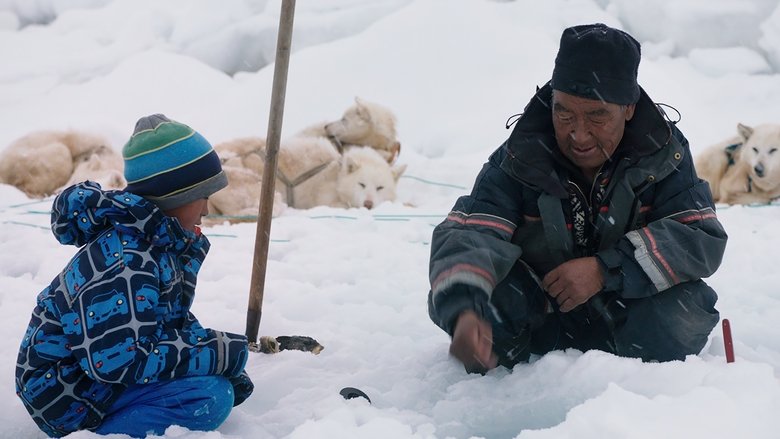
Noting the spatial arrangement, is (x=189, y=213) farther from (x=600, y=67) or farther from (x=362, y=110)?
(x=362, y=110)

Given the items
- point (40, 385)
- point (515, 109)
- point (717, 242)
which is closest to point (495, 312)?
point (717, 242)

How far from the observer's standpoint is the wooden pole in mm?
2547

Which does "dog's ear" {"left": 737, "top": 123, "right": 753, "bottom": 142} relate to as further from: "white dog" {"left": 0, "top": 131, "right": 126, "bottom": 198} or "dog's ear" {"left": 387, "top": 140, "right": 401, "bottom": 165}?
"white dog" {"left": 0, "top": 131, "right": 126, "bottom": 198}

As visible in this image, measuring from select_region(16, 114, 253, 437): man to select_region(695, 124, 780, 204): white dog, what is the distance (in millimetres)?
5338

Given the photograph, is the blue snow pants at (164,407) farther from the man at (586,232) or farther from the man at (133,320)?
the man at (586,232)

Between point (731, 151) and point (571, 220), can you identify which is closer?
point (571, 220)

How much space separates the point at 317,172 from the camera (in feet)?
22.9

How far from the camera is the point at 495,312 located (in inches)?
88.3

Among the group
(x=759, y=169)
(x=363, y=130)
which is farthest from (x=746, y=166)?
(x=363, y=130)

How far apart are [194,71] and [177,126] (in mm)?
8936

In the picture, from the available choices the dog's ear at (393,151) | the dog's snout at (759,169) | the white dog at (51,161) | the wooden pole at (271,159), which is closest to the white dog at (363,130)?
the dog's ear at (393,151)

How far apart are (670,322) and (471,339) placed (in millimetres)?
640

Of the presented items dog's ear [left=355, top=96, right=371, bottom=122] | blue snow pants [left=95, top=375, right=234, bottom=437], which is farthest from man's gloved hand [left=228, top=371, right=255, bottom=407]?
dog's ear [left=355, top=96, right=371, bottom=122]

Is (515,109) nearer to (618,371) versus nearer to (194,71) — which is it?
(194,71)
